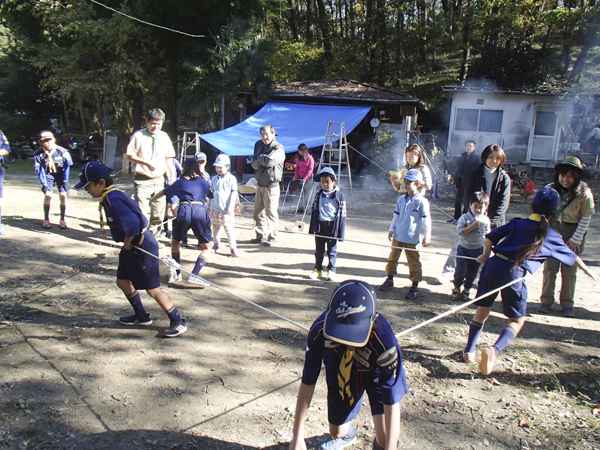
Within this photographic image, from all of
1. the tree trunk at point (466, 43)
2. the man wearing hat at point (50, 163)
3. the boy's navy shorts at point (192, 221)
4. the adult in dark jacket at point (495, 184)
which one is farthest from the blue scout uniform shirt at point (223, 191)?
the tree trunk at point (466, 43)

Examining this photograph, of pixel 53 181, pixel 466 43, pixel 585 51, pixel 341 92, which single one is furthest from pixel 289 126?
pixel 585 51

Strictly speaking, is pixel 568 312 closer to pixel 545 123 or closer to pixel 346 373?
pixel 346 373

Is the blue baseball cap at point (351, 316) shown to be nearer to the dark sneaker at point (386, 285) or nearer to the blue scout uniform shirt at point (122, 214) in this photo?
the blue scout uniform shirt at point (122, 214)

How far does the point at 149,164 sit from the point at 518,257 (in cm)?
523

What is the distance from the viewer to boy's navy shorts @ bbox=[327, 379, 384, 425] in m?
2.31

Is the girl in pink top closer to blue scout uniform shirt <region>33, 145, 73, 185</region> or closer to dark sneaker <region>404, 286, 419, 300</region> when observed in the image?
blue scout uniform shirt <region>33, 145, 73, 185</region>

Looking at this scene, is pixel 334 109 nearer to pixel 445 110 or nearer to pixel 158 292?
pixel 445 110

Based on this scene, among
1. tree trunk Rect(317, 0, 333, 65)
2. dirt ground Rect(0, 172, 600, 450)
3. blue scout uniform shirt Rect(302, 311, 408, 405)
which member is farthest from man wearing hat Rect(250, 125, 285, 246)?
tree trunk Rect(317, 0, 333, 65)

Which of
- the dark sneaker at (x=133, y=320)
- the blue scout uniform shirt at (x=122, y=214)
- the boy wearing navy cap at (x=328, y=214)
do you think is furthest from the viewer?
the boy wearing navy cap at (x=328, y=214)

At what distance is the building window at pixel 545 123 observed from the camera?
18.4 m

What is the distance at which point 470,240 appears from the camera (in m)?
5.29

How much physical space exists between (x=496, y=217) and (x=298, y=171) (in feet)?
20.8

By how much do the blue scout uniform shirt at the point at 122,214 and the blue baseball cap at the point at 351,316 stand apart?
257cm

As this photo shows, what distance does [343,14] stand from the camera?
31750mm
